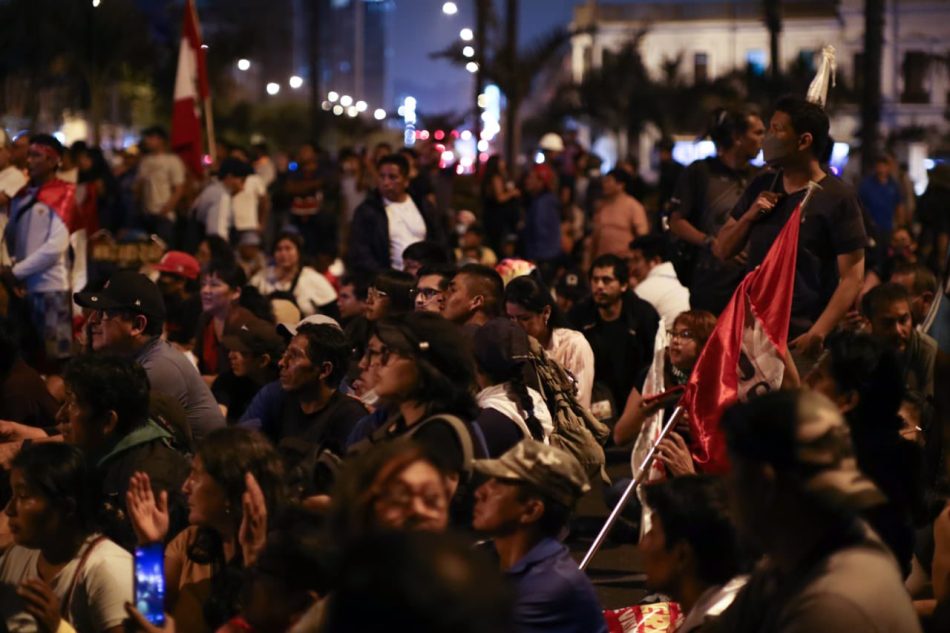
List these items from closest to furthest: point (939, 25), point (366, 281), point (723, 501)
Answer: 1. point (723, 501)
2. point (366, 281)
3. point (939, 25)

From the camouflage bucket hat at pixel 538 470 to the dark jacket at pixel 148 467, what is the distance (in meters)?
1.58

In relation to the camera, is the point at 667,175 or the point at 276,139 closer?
the point at 667,175

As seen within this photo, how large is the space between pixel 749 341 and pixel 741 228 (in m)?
0.58

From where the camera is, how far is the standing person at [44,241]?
12.4 metres

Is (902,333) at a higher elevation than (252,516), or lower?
lower

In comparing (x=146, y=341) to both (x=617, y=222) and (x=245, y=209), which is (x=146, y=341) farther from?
(x=245, y=209)

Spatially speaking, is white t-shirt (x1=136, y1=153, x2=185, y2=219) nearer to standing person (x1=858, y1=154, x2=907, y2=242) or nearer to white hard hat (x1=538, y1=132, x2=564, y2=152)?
white hard hat (x1=538, y1=132, x2=564, y2=152)

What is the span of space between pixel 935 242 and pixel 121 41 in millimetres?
26959

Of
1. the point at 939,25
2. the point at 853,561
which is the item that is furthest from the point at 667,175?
the point at 939,25

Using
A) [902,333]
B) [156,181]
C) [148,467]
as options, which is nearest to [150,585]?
[148,467]

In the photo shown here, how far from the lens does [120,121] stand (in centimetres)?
7112

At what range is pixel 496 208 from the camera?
21594 mm

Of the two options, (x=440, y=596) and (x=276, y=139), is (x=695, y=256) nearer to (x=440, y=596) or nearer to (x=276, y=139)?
(x=440, y=596)

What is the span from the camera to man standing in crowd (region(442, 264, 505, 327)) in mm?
8312
